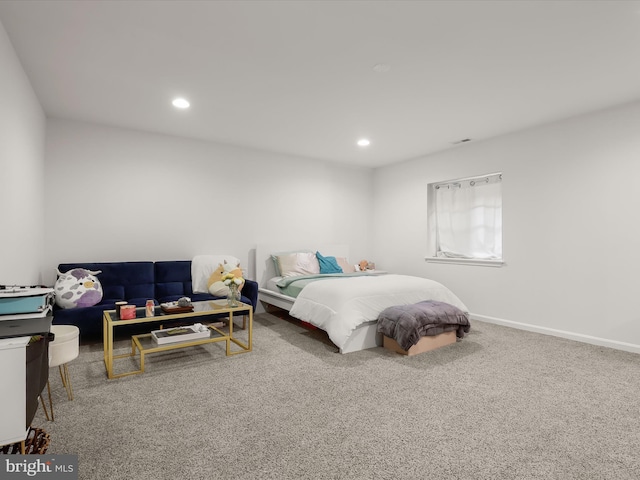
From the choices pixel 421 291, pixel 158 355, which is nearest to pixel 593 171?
pixel 421 291

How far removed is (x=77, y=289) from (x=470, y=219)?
5.20 m

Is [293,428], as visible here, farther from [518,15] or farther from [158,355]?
[518,15]

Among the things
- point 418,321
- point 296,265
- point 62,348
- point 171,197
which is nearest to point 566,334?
point 418,321

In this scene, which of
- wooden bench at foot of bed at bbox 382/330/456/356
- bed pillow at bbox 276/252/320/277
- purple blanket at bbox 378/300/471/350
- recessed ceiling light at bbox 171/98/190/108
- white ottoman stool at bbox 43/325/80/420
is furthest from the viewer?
bed pillow at bbox 276/252/320/277

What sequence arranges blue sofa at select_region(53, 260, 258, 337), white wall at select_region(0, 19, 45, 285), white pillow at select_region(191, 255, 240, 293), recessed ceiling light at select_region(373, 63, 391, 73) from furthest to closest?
white pillow at select_region(191, 255, 240, 293) < blue sofa at select_region(53, 260, 258, 337) < recessed ceiling light at select_region(373, 63, 391, 73) < white wall at select_region(0, 19, 45, 285)

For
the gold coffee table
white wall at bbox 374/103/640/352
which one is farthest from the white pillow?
white wall at bbox 374/103/640/352

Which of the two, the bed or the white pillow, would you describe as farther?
the white pillow

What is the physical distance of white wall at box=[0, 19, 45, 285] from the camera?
2484 mm

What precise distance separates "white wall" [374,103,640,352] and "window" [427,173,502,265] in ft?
0.66

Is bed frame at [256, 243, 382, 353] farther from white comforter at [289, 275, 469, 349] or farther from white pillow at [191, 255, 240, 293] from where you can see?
white pillow at [191, 255, 240, 293]

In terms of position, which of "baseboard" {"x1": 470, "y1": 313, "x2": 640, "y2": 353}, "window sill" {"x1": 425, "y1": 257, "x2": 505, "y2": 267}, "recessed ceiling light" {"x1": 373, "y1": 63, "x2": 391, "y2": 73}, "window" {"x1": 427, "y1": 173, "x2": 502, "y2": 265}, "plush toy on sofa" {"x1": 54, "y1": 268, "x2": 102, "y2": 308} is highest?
"recessed ceiling light" {"x1": 373, "y1": 63, "x2": 391, "y2": 73}

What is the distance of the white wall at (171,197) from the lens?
4199 mm

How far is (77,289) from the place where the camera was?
3617 millimetres

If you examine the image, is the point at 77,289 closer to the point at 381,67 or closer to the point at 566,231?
the point at 381,67
